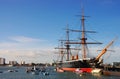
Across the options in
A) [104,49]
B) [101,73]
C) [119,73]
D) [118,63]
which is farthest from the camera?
[118,63]

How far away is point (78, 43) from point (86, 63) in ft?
53.4

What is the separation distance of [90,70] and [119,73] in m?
18.7

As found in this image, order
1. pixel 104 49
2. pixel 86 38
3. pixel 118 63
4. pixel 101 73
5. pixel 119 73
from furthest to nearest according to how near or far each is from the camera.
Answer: pixel 118 63 < pixel 86 38 < pixel 104 49 < pixel 101 73 < pixel 119 73

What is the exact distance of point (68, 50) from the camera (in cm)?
14350

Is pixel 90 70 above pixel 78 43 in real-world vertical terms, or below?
below

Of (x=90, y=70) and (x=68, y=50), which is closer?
(x=90, y=70)

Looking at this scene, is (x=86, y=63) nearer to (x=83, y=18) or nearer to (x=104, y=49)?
(x=104, y=49)

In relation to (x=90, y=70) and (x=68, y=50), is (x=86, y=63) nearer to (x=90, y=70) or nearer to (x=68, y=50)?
(x=90, y=70)

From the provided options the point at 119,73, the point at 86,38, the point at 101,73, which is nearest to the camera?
the point at 119,73

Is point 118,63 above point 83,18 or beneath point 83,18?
beneath

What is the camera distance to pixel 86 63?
102 meters

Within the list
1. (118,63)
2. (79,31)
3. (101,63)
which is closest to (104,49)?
(101,63)

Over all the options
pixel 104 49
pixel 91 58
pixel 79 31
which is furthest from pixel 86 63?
pixel 79 31

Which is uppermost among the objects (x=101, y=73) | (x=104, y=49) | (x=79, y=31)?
(x=79, y=31)
